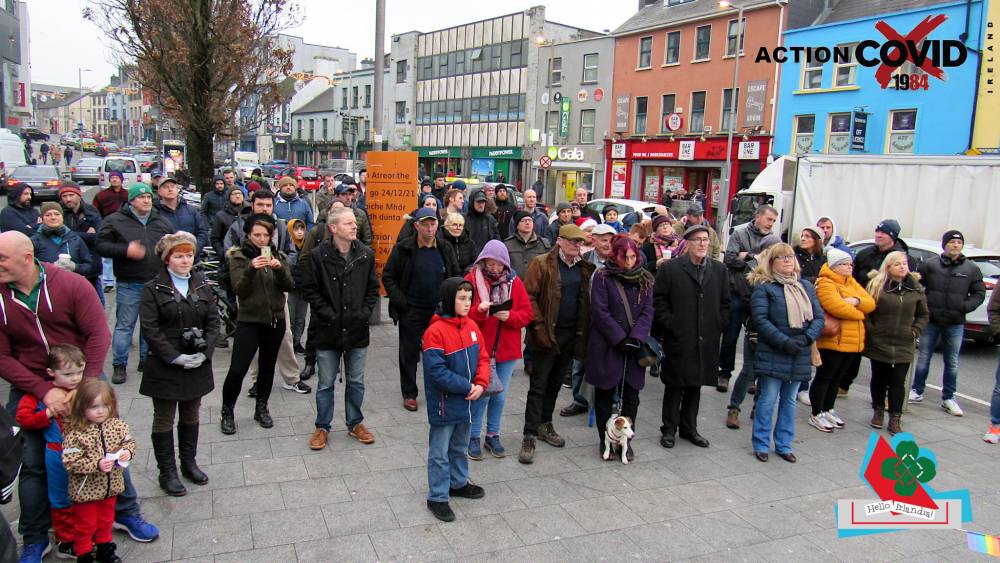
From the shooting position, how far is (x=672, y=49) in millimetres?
34125

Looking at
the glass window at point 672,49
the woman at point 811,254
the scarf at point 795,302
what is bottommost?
Answer: the scarf at point 795,302

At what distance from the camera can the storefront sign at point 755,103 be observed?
3033 cm

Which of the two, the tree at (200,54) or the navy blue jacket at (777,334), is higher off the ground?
the tree at (200,54)

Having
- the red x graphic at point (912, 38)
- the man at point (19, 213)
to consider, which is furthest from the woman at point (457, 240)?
the red x graphic at point (912, 38)

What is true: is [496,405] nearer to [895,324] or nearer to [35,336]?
[35,336]

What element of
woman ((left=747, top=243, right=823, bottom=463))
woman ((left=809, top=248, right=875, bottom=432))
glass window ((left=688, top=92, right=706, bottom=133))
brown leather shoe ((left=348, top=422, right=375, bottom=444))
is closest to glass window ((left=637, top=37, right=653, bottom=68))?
glass window ((left=688, top=92, right=706, bottom=133))

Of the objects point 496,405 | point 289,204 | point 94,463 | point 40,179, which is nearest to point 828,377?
point 496,405

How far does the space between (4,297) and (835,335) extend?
6300 mm

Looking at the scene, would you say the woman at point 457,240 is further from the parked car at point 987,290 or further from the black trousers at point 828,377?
the parked car at point 987,290

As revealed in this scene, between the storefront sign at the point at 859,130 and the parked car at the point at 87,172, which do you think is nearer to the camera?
the storefront sign at the point at 859,130

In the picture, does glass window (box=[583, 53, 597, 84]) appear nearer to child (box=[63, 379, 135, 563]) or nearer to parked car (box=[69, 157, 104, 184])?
parked car (box=[69, 157, 104, 184])

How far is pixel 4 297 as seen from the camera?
3.66 metres

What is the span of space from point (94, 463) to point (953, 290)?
25.7ft

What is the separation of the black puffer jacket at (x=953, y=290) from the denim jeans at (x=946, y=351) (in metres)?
0.12
